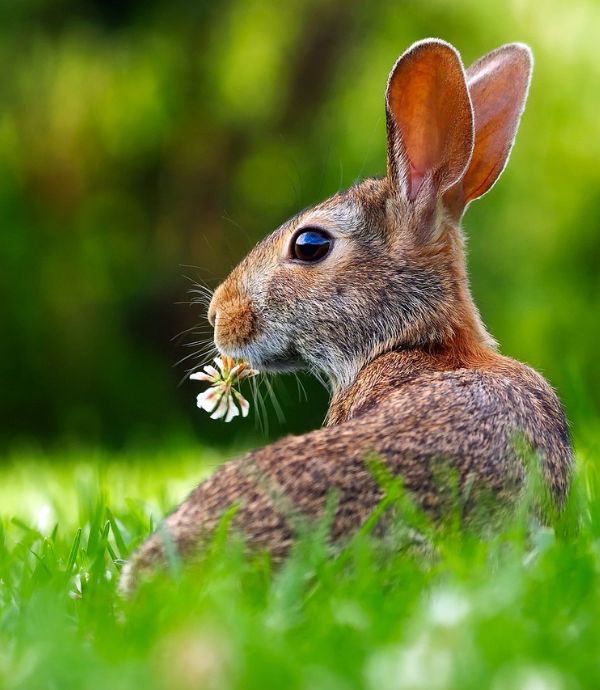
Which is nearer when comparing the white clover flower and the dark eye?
the white clover flower

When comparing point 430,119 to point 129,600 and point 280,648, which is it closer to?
point 129,600

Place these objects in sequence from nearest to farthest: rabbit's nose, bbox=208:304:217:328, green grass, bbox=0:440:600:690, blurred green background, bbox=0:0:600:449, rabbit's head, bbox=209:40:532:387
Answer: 1. green grass, bbox=0:440:600:690
2. rabbit's head, bbox=209:40:532:387
3. rabbit's nose, bbox=208:304:217:328
4. blurred green background, bbox=0:0:600:449

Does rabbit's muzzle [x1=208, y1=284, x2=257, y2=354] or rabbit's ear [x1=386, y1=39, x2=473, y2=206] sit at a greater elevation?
rabbit's ear [x1=386, y1=39, x2=473, y2=206]

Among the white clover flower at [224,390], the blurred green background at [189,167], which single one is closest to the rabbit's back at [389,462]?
the white clover flower at [224,390]

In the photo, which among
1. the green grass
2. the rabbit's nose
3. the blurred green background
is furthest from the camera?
the blurred green background

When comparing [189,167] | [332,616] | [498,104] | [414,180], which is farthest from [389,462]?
[189,167]

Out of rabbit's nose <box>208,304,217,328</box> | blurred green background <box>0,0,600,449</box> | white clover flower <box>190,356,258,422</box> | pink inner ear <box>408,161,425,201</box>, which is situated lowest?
white clover flower <box>190,356,258,422</box>

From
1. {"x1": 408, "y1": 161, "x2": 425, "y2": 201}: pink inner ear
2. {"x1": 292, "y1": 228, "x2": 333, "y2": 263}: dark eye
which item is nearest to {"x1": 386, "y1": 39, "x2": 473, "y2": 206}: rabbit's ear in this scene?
{"x1": 408, "y1": 161, "x2": 425, "y2": 201}: pink inner ear

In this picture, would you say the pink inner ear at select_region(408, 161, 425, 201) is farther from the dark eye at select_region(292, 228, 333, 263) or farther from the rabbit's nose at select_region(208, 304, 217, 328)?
the rabbit's nose at select_region(208, 304, 217, 328)
